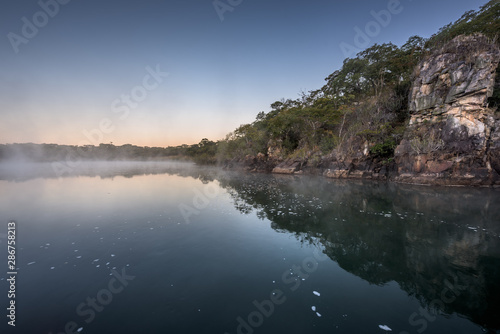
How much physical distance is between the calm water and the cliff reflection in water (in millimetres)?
50

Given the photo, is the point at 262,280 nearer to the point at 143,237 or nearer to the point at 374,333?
the point at 374,333

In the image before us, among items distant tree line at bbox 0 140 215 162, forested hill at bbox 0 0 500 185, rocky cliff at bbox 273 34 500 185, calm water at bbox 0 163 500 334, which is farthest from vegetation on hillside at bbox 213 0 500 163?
distant tree line at bbox 0 140 215 162

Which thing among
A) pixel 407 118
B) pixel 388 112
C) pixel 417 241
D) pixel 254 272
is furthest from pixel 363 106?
pixel 254 272

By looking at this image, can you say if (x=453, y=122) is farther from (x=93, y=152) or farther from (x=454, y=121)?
(x=93, y=152)

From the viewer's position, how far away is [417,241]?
923 cm

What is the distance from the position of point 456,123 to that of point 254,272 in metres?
34.3

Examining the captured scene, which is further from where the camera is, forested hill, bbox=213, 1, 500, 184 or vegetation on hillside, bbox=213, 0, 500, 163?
vegetation on hillside, bbox=213, 0, 500, 163

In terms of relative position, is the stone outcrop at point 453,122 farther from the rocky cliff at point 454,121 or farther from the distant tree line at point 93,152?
the distant tree line at point 93,152

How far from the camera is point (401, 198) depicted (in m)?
18.7

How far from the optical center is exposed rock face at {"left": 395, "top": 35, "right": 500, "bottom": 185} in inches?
963

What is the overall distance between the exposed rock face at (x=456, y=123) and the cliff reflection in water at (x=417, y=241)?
9.62m

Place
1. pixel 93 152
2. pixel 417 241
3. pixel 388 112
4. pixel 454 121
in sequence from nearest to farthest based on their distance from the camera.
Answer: pixel 417 241 → pixel 454 121 → pixel 388 112 → pixel 93 152

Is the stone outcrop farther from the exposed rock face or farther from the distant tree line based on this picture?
the distant tree line

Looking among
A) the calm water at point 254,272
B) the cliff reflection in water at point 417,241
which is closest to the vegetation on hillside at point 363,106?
the cliff reflection in water at point 417,241
